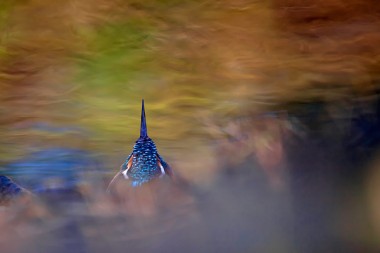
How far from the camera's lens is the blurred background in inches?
52.5

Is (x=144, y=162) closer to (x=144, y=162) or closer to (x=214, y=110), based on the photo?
(x=144, y=162)

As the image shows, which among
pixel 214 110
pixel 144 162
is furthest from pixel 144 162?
pixel 214 110

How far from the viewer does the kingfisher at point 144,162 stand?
135 cm

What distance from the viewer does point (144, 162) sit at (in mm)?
1357

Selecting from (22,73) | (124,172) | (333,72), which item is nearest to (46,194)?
(124,172)

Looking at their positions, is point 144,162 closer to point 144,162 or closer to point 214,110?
point 144,162

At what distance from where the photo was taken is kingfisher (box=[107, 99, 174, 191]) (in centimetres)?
135

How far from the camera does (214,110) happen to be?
1367 mm

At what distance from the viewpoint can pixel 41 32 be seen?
1.36 meters

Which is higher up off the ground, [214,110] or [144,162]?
[214,110]

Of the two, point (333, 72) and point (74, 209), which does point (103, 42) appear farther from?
point (333, 72)

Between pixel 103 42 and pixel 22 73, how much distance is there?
24cm

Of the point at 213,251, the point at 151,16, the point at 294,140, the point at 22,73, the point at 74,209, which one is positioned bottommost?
the point at 213,251

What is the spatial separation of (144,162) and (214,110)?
242 millimetres
